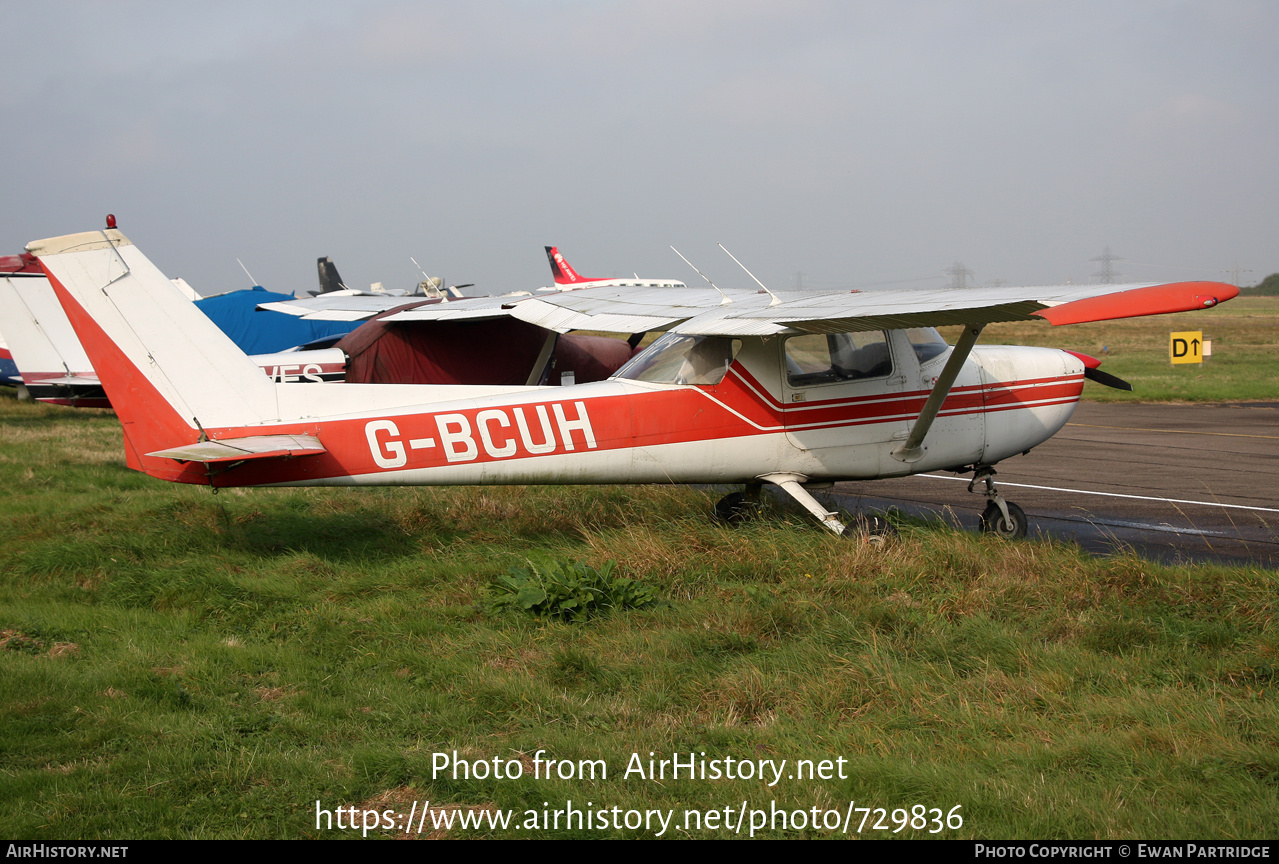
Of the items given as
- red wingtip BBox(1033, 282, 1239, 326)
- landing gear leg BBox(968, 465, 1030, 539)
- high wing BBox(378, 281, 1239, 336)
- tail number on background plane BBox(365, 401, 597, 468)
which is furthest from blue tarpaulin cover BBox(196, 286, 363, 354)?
red wingtip BBox(1033, 282, 1239, 326)

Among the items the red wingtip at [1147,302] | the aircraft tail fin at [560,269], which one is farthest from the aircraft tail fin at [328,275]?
the red wingtip at [1147,302]

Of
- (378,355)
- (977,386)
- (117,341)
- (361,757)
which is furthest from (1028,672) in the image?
(378,355)

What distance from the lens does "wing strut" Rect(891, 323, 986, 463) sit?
23.4 feet

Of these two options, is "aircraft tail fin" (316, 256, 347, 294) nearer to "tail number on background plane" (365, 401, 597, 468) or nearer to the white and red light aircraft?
the white and red light aircraft

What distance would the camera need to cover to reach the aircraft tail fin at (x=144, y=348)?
6.32 meters

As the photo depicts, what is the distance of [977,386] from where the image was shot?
26.5 feet

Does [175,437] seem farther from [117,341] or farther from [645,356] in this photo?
[645,356]

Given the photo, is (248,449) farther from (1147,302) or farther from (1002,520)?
(1002,520)

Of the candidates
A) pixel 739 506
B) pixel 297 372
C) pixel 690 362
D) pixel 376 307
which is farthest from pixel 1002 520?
pixel 376 307

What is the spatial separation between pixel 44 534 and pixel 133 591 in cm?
212

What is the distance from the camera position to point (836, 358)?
7.59 m

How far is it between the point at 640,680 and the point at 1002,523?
15.2 ft

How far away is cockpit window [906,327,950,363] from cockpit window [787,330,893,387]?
1.20 ft

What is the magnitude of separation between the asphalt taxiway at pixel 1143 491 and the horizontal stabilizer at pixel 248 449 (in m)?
5.33
